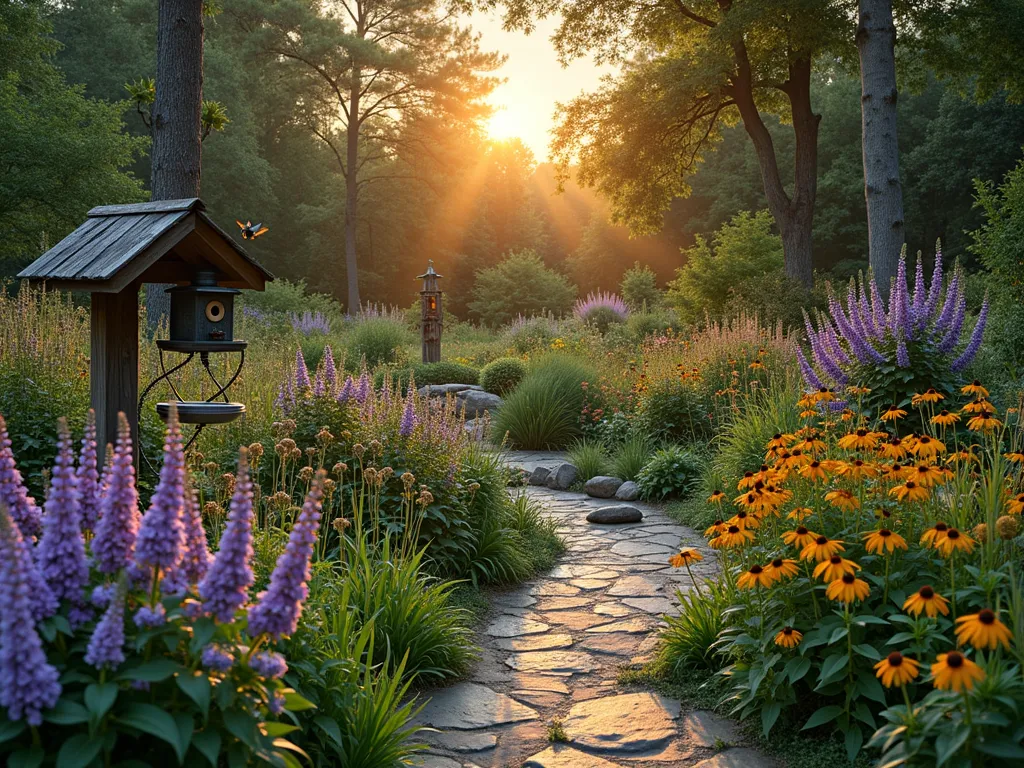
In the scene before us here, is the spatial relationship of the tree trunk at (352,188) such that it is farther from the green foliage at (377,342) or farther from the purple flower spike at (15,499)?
the purple flower spike at (15,499)

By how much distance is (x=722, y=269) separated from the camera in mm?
18531

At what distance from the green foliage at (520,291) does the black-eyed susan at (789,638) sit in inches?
1040

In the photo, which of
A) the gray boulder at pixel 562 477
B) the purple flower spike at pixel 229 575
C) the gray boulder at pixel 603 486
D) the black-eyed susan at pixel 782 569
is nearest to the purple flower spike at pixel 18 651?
the purple flower spike at pixel 229 575

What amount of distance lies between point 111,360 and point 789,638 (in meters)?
2.69

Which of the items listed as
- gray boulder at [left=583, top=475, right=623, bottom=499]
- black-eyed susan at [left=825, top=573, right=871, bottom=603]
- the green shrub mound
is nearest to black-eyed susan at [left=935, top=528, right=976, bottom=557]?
black-eyed susan at [left=825, top=573, right=871, bottom=603]

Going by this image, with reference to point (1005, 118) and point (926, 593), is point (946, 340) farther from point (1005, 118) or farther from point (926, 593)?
point (1005, 118)

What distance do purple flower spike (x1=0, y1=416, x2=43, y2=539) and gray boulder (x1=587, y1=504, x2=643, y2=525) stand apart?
520cm

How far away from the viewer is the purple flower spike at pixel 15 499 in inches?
70.2

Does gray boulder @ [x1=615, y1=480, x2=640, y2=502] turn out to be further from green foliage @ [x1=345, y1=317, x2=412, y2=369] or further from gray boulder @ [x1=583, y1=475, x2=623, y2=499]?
green foliage @ [x1=345, y1=317, x2=412, y2=369]

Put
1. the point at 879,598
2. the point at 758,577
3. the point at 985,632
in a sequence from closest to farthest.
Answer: the point at 985,632 → the point at 758,577 → the point at 879,598

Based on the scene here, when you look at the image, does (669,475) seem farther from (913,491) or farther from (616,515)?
(913,491)

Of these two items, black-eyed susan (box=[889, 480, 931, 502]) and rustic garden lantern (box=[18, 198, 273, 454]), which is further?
rustic garden lantern (box=[18, 198, 273, 454])

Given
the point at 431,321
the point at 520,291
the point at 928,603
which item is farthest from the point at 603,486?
the point at 520,291

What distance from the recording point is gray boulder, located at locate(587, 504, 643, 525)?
6688 millimetres
